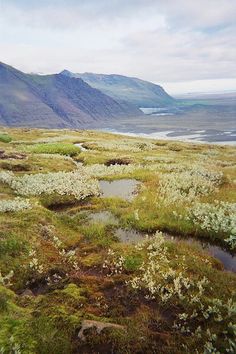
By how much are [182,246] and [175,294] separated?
319 centimetres

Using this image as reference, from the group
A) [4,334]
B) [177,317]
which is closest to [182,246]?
[177,317]

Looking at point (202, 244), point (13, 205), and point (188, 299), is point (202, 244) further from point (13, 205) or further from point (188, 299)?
point (13, 205)

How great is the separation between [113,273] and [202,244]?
4018 millimetres

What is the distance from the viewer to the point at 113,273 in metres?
11.9

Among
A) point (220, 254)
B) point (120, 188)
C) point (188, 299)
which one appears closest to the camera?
point (188, 299)

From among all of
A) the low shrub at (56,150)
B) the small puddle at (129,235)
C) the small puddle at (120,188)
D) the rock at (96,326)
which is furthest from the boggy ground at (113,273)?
→ the low shrub at (56,150)

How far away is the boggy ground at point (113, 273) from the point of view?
8758 millimetres

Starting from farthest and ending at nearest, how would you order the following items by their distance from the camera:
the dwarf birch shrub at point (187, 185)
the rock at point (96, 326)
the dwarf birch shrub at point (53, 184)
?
the dwarf birch shrub at point (53, 184), the dwarf birch shrub at point (187, 185), the rock at point (96, 326)

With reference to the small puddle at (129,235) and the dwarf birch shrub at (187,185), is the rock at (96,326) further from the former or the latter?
the dwarf birch shrub at (187,185)

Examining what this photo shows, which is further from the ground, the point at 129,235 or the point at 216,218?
the point at 216,218

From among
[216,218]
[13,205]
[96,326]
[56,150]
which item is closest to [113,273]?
[96,326]

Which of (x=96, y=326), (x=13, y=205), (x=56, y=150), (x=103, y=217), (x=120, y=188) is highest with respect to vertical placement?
(x=13, y=205)

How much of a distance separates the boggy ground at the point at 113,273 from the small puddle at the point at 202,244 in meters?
0.32

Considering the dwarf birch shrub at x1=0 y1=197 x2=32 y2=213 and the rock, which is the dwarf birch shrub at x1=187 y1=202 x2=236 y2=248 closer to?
the rock
